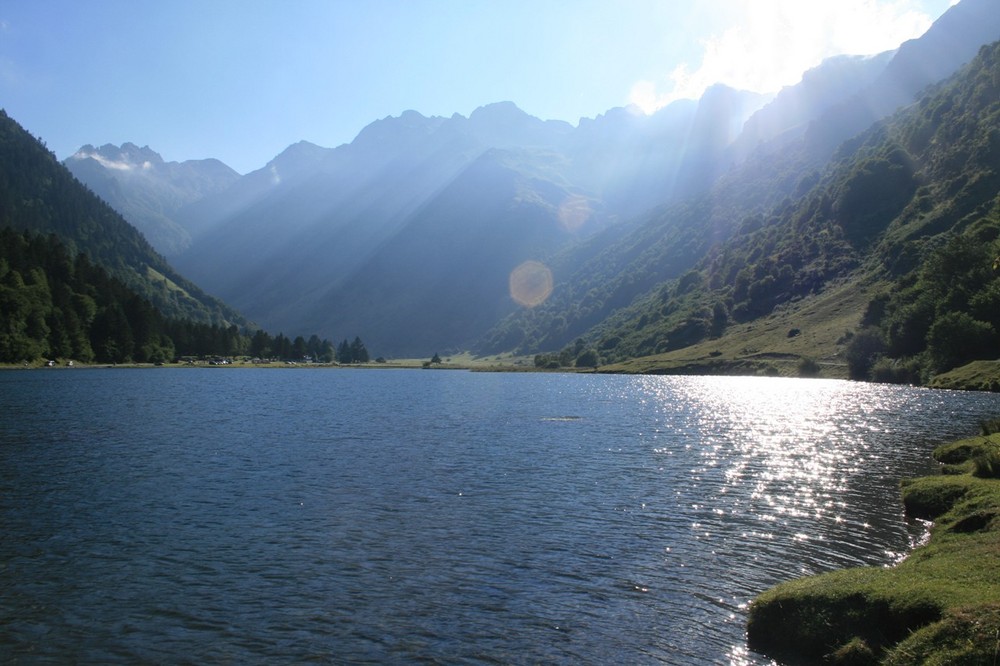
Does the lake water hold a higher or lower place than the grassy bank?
lower

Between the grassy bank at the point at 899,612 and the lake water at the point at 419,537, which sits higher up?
the grassy bank at the point at 899,612

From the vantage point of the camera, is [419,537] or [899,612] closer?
[899,612]

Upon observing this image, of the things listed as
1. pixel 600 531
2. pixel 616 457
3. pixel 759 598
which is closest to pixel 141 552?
pixel 600 531

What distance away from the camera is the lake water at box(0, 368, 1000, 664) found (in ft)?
78.4

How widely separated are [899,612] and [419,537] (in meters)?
23.9

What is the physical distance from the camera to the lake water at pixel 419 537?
23906 mm

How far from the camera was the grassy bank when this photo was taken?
58.1 feet

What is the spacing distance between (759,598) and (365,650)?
15.5 metres

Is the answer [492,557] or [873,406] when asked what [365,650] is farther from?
[873,406]

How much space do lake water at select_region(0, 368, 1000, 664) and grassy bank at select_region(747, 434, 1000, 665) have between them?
188 cm

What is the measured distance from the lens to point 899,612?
21031mm

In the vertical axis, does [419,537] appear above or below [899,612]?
below

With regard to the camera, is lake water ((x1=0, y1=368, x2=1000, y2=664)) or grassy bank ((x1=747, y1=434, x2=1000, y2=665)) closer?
grassy bank ((x1=747, y1=434, x2=1000, y2=665))

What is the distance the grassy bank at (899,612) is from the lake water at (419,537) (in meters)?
1.88
